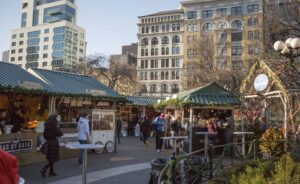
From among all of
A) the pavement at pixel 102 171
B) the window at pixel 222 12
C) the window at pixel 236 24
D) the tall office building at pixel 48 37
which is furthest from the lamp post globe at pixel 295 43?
the tall office building at pixel 48 37

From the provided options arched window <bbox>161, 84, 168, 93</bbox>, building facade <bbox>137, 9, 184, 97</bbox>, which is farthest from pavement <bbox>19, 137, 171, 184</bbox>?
Result: arched window <bbox>161, 84, 168, 93</bbox>

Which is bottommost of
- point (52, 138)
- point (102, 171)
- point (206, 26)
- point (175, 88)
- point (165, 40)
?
point (102, 171)

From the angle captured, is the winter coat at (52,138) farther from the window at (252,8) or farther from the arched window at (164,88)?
the arched window at (164,88)

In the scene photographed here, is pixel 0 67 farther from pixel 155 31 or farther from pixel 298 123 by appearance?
pixel 155 31

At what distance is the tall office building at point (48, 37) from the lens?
12194 cm

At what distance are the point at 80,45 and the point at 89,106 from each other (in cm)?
11258

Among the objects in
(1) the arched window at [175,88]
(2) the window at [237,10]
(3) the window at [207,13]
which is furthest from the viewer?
(1) the arched window at [175,88]

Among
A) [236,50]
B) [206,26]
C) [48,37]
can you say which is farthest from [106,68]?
[48,37]

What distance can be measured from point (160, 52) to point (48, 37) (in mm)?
49938

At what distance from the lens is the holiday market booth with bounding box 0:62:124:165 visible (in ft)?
43.2

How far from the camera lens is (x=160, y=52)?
93.4 meters

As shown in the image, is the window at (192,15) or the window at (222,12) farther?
the window at (192,15)

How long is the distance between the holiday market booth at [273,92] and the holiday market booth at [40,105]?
6327mm

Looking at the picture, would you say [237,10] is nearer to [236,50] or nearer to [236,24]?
[236,24]
